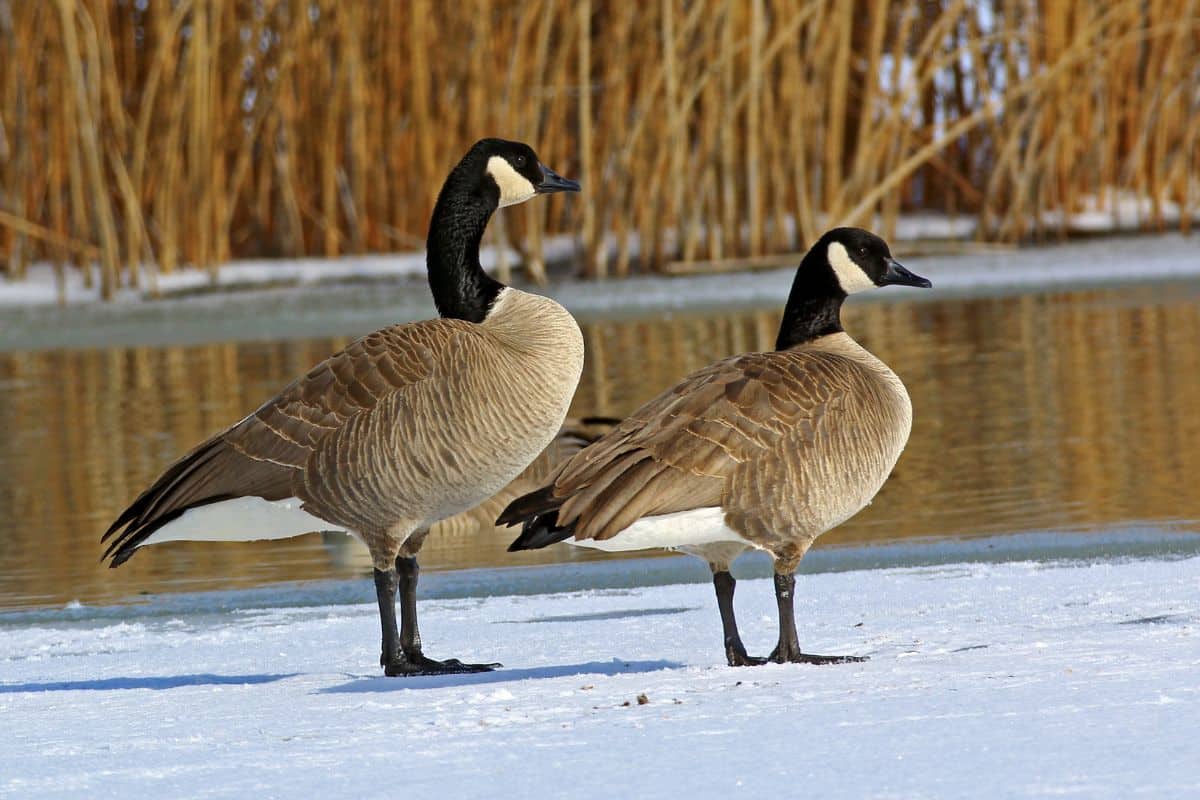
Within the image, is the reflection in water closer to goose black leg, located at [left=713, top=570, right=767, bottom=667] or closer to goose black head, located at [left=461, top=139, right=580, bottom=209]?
goose black head, located at [left=461, top=139, right=580, bottom=209]

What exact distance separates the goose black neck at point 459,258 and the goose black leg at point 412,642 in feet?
2.56

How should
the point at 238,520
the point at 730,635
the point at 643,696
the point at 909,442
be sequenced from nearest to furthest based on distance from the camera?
the point at 643,696, the point at 730,635, the point at 238,520, the point at 909,442

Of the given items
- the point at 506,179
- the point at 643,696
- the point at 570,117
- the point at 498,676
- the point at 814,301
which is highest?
the point at 570,117

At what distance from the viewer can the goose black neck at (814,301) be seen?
5188 mm

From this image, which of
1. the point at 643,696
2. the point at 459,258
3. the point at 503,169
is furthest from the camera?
the point at 503,169

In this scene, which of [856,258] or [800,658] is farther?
[856,258]

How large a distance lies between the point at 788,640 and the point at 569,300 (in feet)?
28.2

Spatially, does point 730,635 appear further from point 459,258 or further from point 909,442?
point 909,442

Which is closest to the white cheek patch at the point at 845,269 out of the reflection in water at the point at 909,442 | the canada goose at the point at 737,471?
the canada goose at the point at 737,471

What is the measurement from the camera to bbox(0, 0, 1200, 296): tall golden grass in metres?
13.8

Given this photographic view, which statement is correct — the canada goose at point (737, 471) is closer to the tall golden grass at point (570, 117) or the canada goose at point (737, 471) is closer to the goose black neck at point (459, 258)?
the goose black neck at point (459, 258)

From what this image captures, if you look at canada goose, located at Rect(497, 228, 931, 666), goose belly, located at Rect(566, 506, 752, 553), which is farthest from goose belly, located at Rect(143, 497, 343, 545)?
goose belly, located at Rect(566, 506, 752, 553)

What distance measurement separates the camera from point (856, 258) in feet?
17.3

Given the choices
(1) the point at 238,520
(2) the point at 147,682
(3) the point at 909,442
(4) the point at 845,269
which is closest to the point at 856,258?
(4) the point at 845,269
